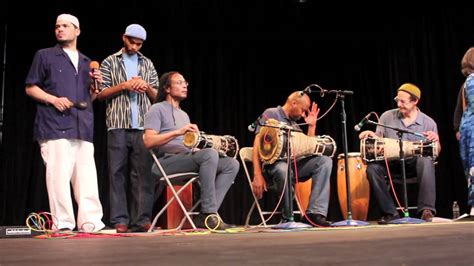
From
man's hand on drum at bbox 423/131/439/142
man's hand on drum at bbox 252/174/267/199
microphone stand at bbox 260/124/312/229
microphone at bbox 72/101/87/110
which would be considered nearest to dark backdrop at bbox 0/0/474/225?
man's hand on drum at bbox 423/131/439/142

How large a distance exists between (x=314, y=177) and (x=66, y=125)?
1.81 metres

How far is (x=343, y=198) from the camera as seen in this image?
5.61 metres

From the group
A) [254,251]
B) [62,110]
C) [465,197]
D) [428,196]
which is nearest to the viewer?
[254,251]

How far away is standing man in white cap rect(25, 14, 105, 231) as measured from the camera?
378cm

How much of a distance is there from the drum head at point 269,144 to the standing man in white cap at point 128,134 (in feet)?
2.85

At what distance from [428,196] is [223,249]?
10.2 ft

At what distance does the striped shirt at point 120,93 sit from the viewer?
409cm

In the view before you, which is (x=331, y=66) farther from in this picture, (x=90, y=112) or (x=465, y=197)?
(x=90, y=112)

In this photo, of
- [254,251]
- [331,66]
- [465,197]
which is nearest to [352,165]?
[465,197]

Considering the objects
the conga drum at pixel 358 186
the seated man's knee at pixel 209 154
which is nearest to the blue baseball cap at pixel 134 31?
the seated man's knee at pixel 209 154

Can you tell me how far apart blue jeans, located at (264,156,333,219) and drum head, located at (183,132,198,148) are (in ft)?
2.41

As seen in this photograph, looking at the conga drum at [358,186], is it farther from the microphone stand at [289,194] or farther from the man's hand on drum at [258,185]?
the microphone stand at [289,194]

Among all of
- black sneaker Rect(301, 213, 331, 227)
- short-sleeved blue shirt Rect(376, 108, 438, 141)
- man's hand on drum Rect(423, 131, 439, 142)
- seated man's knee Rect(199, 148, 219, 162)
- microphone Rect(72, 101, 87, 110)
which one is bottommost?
black sneaker Rect(301, 213, 331, 227)

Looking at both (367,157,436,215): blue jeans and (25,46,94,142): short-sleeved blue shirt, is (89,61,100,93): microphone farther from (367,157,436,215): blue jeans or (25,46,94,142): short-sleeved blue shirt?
(367,157,436,215): blue jeans
